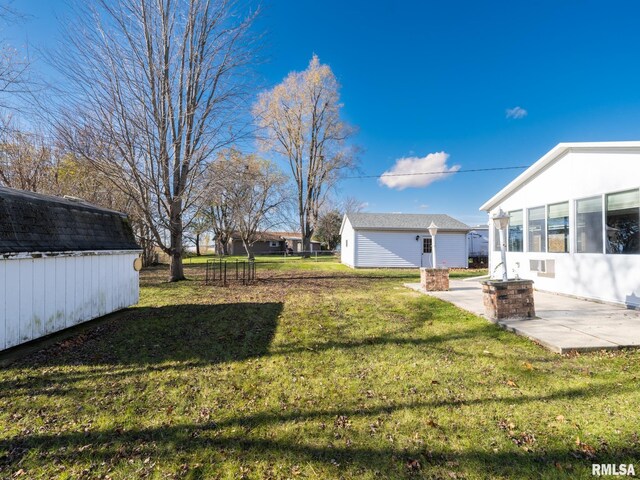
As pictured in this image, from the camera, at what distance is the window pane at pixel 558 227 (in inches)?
305

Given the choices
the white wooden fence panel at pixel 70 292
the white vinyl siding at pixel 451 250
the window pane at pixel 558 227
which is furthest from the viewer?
the white vinyl siding at pixel 451 250

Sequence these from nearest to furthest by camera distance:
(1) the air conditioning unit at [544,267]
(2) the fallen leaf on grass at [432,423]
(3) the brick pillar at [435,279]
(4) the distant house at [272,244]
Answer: (2) the fallen leaf on grass at [432,423] < (1) the air conditioning unit at [544,267] < (3) the brick pillar at [435,279] < (4) the distant house at [272,244]

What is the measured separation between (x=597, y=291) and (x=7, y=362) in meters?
11.1

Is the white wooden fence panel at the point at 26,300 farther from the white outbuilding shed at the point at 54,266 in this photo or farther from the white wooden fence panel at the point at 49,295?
the white wooden fence panel at the point at 49,295

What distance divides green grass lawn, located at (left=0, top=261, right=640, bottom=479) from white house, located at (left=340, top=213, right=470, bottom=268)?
44.9ft

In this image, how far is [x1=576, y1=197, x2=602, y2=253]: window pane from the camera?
6.80 metres

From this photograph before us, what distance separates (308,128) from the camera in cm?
2720

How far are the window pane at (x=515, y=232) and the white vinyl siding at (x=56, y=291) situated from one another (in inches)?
457

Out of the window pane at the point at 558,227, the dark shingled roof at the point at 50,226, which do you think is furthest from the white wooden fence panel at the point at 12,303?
the window pane at the point at 558,227

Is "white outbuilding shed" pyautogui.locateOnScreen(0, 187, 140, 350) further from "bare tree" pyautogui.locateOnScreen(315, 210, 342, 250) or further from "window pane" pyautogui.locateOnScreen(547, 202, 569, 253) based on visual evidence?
"bare tree" pyautogui.locateOnScreen(315, 210, 342, 250)

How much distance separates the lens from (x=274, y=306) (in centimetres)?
738

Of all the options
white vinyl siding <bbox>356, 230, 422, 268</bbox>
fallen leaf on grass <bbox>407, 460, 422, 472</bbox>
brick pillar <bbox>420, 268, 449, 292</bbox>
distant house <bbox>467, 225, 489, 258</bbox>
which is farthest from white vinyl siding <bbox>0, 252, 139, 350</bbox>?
distant house <bbox>467, 225, 489, 258</bbox>

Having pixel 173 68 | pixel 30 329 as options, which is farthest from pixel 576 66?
pixel 30 329

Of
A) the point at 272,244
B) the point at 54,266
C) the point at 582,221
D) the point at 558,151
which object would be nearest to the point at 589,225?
the point at 582,221
